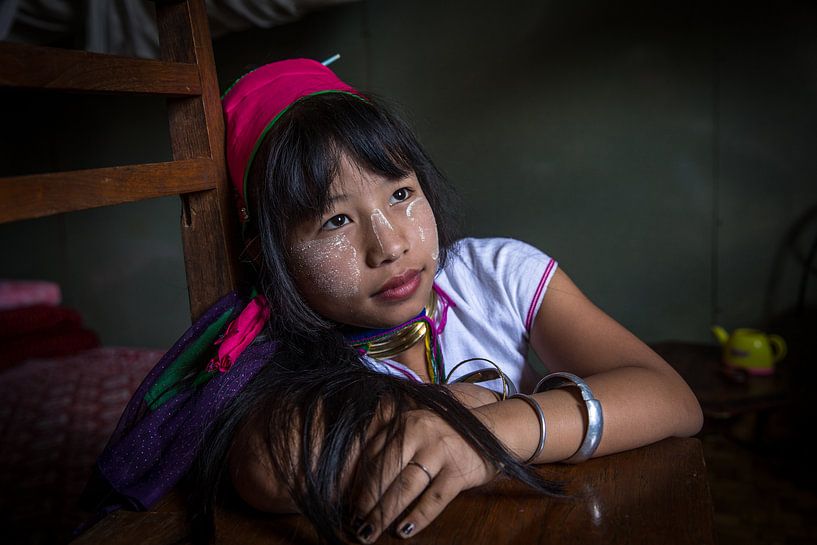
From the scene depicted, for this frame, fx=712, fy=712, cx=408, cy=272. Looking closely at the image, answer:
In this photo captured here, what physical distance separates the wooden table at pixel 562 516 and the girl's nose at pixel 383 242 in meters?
0.29

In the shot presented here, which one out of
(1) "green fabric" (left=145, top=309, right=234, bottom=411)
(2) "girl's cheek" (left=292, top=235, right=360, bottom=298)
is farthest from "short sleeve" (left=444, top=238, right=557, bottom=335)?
(1) "green fabric" (left=145, top=309, right=234, bottom=411)

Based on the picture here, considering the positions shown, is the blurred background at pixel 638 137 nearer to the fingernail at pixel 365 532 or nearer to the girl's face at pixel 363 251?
the girl's face at pixel 363 251

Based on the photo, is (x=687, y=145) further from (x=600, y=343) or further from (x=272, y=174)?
(x=272, y=174)

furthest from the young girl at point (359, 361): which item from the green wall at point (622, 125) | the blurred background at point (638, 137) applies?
the green wall at point (622, 125)

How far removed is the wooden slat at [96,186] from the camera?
624mm

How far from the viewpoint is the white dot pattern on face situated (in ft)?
2.77

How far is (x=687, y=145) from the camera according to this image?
252cm

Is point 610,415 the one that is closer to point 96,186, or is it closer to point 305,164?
point 305,164

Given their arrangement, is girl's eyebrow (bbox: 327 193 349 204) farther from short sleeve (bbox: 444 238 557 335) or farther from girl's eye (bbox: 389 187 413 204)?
short sleeve (bbox: 444 238 557 335)

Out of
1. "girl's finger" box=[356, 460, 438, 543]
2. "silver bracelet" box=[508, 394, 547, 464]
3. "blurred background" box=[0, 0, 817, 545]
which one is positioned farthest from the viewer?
"blurred background" box=[0, 0, 817, 545]

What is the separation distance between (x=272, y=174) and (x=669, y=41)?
2.05 meters

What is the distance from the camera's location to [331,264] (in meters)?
0.86

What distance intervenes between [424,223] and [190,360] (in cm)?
34

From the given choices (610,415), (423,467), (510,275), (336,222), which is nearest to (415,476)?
(423,467)
